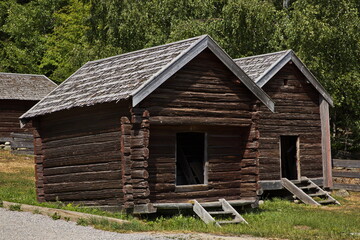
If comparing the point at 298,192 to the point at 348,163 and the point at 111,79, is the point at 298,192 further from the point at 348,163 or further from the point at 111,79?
the point at 111,79

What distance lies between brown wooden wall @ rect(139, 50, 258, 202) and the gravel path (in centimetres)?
275

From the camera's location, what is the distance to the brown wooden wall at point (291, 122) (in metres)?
23.1

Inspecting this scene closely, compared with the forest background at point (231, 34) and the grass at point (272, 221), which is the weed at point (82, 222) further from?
the forest background at point (231, 34)

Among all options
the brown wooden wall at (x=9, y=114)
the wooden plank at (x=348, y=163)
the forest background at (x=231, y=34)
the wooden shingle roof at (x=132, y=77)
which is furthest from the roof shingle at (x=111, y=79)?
the brown wooden wall at (x=9, y=114)

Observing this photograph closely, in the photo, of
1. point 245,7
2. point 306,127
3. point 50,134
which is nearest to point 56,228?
point 50,134

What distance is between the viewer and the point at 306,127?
A: 80.3 ft

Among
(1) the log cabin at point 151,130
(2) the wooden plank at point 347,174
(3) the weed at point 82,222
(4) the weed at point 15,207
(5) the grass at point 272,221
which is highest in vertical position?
(1) the log cabin at point 151,130

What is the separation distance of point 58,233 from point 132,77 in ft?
16.2

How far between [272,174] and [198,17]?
18243 millimetres

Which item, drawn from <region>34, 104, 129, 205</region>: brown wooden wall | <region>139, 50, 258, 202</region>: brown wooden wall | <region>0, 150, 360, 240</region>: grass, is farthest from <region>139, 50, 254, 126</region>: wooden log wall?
<region>0, 150, 360, 240</region>: grass

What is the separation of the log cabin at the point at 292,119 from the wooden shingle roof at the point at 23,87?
18.2 metres

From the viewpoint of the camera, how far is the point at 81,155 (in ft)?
59.5

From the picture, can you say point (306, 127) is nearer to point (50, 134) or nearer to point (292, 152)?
point (292, 152)

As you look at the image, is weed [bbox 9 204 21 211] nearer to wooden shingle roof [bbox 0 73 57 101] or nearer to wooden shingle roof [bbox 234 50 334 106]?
wooden shingle roof [bbox 234 50 334 106]
